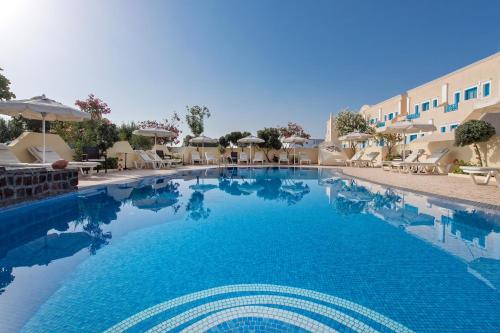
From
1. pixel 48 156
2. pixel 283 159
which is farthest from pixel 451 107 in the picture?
pixel 48 156

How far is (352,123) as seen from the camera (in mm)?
24156

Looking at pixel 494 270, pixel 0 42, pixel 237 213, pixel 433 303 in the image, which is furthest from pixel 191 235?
pixel 0 42

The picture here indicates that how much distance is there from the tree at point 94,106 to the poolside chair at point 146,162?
15.6 feet

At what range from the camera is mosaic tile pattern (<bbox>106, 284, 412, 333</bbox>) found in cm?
170

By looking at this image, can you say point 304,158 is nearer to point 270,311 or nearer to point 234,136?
point 234,136

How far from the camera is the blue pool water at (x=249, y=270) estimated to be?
178 cm

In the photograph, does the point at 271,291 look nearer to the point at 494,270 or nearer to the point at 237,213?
the point at 494,270

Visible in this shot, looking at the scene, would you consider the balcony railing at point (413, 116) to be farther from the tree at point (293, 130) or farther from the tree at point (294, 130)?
the tree at point (294, 130)

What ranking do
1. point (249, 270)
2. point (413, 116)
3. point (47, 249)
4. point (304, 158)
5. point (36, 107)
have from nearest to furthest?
point (249, 270)
point (47, 249)
point (36, 107)
point (413, 116)
point (304, 158)

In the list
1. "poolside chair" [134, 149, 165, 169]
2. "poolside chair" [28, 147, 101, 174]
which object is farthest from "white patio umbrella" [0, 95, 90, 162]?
"poolside chair" [134, 149, 165, 169]

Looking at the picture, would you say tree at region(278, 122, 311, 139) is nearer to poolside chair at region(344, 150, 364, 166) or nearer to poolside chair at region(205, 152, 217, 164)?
poolside chair at region(344, 150, 364, 166)

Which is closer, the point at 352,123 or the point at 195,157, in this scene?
the point at 195,157

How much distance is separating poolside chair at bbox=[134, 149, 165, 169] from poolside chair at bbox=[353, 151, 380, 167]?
514 inches

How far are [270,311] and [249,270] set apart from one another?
0.74 metres
